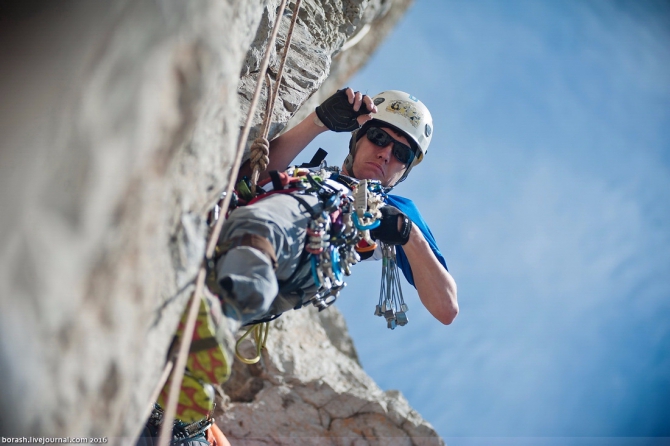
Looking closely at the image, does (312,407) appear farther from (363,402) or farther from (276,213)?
(276,213)

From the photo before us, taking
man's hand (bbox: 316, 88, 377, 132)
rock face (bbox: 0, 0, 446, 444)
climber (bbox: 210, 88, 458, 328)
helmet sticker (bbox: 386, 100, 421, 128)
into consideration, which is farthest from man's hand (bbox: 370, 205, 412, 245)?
A: rock face (bbox: 0, 0, 446, 444)

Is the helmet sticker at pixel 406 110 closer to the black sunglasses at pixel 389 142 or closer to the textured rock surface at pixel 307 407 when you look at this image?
the black sunglasses at pixel 389 142

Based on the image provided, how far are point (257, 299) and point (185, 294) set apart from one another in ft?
0.68

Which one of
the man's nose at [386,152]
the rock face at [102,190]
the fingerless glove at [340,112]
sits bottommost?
the rock face at [102,190]

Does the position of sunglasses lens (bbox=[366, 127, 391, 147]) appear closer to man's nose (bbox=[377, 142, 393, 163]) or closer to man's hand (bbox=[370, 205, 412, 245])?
man's nose (bbox=[377, 142, 393, 163])

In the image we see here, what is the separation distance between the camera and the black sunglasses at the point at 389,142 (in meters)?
3.41

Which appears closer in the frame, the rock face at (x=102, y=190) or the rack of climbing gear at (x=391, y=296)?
the rock face at (x=102, y=190)

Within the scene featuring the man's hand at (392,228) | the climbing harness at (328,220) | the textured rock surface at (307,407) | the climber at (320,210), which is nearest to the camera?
the climber at (320,210)

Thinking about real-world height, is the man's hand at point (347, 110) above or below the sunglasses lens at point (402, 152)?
below

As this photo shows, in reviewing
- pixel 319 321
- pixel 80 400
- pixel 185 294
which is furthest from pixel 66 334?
pixel 319 321

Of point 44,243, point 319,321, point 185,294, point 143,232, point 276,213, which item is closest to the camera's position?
point 44,243

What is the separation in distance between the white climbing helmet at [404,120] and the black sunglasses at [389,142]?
81 millimetres

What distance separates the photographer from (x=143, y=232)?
149cm

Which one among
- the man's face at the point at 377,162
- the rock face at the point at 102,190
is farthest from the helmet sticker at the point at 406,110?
the rock face at the point at 102,190
